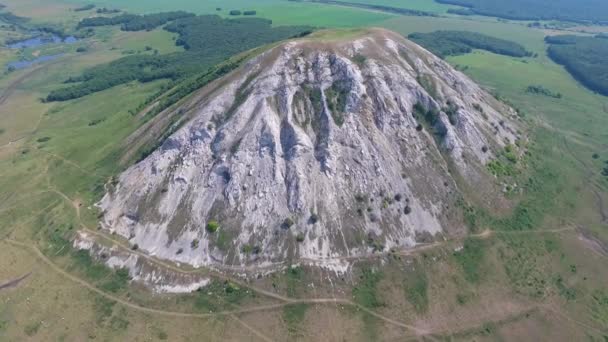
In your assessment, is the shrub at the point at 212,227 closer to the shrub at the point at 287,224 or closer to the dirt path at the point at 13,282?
the shrub at the point at 287,224

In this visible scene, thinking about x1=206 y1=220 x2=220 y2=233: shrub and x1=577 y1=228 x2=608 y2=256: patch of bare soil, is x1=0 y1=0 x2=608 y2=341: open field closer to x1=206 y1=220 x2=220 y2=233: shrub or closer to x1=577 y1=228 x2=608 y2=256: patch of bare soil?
x1=577 y1=228 x2=608 y2=256: patch of bare soil

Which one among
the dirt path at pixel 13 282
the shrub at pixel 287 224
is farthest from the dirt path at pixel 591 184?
the dirt path at pixel 13 282

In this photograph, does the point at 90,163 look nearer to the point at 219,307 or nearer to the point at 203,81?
the point at 203,81

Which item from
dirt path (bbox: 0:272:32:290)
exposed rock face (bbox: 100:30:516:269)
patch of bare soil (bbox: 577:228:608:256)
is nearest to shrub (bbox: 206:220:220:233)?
exposed rock face (bbox: 100:30:516:269)

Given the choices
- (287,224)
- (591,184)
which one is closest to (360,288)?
(287,224)

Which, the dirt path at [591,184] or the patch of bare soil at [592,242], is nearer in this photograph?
the patch of bare soil at [592,242]

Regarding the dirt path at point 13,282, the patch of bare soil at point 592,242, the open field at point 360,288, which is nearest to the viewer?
the open field at point 360,288

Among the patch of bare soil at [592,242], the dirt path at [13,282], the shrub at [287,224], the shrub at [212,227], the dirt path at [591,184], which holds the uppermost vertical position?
the shrub at [287,224]

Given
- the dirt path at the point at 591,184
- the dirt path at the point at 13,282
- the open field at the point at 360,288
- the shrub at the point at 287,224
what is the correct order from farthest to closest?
the dirt path at the point at 591,184, the shrub at the point at 287,224, the dirt path at the point at 13,282, the open field at the point at 360,288

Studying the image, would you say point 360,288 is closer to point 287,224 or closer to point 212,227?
point 287,224
